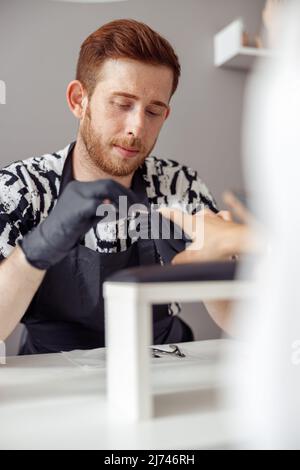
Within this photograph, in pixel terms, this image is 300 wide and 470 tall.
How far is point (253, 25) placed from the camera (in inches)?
40.6

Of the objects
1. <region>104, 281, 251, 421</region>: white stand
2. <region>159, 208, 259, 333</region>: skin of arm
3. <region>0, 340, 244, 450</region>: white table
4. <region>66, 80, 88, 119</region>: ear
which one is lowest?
<region>0, 340, 244, 450</region>: white table

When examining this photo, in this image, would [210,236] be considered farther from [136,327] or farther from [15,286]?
[15,286]

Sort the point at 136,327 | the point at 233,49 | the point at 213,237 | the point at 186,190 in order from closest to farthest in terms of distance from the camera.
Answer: the point at 136,327, the point at 213,237, the point at 233,49, the point at 186,190

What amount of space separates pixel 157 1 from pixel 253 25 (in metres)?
0.21

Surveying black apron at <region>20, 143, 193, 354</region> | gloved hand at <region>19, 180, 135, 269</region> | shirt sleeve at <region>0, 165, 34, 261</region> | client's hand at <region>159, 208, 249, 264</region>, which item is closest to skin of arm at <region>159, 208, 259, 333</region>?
client's hand at <region>159, 208, 249, 264</region>

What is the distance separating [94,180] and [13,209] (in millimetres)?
217

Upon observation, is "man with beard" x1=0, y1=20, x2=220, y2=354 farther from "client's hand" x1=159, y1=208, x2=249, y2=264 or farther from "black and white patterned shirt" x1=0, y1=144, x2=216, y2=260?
"client's hand" x1=159, y1=208, x2=249, y2=264

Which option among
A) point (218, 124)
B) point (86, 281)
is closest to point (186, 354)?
point (86, 281)

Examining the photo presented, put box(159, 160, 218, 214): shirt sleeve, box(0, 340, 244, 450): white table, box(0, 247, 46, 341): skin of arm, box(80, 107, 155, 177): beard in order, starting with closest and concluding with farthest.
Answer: box(0, 340, 244, 450): white table < box(0, 247, 46, 341): skin of arm < box(80, 107, 155, 177): beard < box(159, 160, 218, 214): shirt sleeve

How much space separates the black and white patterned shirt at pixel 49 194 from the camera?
1026mm

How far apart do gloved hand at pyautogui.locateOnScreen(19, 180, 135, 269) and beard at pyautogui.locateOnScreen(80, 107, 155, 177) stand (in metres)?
0.22

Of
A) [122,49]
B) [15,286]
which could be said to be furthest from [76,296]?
[122,49]

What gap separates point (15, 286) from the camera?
0.89 metres

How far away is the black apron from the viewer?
102cm
